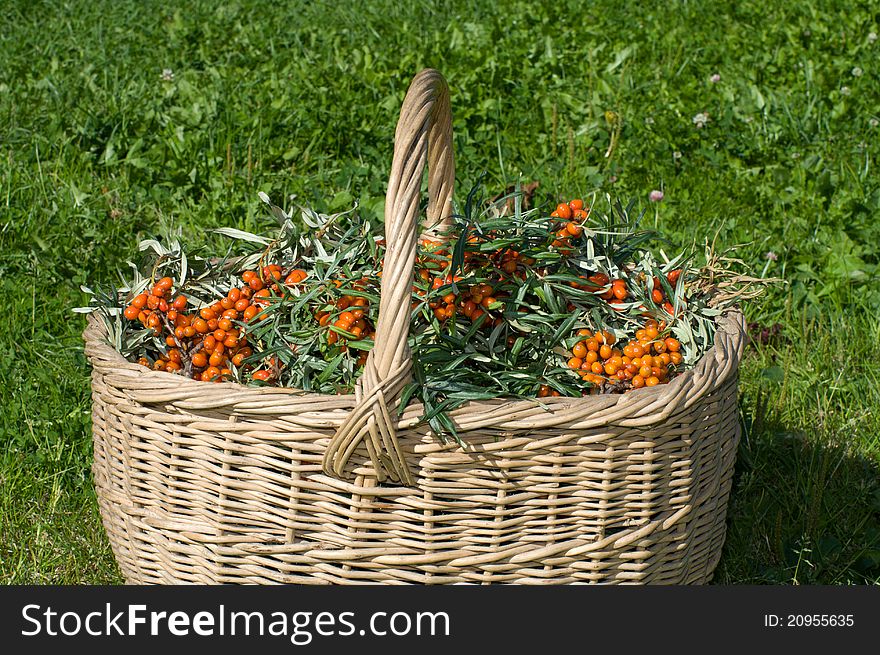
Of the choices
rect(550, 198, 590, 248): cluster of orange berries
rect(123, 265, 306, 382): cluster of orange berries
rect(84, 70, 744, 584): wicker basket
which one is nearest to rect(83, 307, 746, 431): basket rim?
rect(84, 70, 744, 584): wicker basket

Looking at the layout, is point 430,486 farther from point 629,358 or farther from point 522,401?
point 629,358

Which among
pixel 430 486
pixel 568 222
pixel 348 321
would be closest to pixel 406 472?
pixel 430 486

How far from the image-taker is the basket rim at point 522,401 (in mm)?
1895

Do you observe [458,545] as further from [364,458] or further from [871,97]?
[871,97]

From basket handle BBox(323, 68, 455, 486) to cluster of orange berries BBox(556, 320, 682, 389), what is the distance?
44 cm

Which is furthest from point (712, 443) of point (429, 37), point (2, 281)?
point (429, 37)

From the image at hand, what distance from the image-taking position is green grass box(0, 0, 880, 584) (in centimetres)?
282

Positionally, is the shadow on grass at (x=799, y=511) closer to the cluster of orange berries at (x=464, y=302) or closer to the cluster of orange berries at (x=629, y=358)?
the cluster of orange berries at (x=629, y=358)

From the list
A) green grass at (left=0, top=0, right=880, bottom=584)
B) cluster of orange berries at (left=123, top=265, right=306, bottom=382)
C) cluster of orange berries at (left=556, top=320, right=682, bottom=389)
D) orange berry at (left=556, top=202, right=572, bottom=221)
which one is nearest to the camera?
cluster of orange berries at (left=556, top=320, right=682, bottom=389)

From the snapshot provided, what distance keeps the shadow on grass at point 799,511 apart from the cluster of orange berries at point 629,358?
2.06 ft

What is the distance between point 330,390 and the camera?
7.00 feet

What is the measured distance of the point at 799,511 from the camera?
2766 mm

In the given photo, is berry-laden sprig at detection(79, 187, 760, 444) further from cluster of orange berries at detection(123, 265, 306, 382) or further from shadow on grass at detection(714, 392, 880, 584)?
shadow on grass at detection(714, 392, 880, 584)

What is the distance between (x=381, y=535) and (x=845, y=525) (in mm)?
1363
